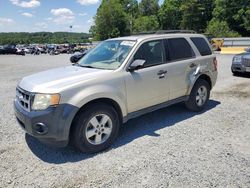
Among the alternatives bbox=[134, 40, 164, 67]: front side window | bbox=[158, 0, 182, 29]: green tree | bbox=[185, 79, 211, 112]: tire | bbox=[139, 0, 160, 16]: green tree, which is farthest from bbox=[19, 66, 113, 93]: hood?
bbox=[139, 0, 160, 16]: green tree

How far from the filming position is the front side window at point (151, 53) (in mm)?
4825

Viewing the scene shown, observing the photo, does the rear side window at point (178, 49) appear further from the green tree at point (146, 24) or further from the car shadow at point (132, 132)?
the green tree at point (146, 24)

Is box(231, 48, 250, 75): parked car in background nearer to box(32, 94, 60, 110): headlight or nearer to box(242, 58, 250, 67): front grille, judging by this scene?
box(242, 58, 250, 67): front grille

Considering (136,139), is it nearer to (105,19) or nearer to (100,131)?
(100,131)

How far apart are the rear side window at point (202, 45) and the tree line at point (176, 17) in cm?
4030

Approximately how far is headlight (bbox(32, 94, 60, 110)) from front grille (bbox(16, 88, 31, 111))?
0.51 feet

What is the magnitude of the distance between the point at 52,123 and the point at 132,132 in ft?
5.86

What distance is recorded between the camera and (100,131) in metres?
4.25

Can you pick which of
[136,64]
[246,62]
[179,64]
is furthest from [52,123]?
[246,62]

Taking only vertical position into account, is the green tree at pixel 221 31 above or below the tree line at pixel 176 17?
below

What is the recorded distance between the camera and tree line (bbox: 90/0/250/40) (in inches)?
2116

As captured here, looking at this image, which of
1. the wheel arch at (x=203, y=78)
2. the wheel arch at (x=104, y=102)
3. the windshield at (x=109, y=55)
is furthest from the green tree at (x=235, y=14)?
the wheel arch at (x=104, y=102)

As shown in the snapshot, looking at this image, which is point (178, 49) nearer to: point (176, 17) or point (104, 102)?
point (104, 102)

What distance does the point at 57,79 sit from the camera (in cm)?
413
